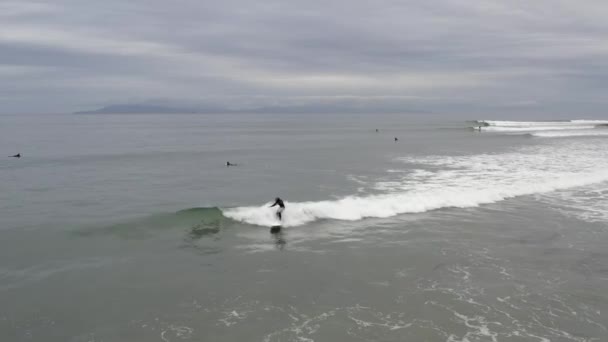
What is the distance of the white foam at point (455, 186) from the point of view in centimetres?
2325

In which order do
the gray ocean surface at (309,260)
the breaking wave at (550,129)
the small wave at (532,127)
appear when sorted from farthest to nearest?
the small wave at (532,127) < the breaking wave at (550,129) < the gray ocean surface at (309,260)

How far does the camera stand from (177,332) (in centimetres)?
1136

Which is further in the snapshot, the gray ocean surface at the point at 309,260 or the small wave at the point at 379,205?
the small wave at the point at 379,205

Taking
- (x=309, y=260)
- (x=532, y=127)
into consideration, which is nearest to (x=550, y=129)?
(x=532, y=127)

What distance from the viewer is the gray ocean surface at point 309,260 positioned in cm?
1171

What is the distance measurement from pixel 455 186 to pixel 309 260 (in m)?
17.2

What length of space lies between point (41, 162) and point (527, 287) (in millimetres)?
46793

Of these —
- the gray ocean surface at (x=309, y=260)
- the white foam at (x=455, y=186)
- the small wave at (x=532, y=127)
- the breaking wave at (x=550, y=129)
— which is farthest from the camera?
the small wave at (x=532, y=127)

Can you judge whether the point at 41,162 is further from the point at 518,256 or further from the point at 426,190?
the point at 518,256

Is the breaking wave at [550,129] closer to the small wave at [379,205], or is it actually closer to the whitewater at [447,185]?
the whitewater at [447,185]

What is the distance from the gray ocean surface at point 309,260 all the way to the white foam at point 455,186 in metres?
0.16

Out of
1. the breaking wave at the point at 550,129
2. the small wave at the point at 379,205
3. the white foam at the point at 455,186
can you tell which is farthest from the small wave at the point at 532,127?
the small wave at the point at 379,205

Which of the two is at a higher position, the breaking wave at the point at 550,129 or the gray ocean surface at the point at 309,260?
the gray ocean surface at the point at 309,260

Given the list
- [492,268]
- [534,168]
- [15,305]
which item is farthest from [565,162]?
[15,305]
